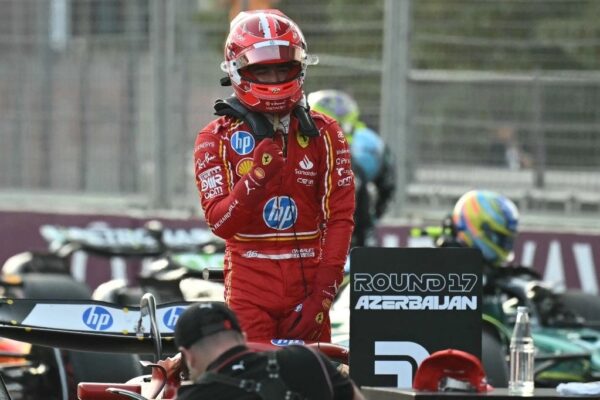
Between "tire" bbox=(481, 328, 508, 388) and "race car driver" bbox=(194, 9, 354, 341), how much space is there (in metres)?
1.83

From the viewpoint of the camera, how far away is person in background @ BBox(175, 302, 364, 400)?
4.29m

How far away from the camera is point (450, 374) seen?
4.84 meters

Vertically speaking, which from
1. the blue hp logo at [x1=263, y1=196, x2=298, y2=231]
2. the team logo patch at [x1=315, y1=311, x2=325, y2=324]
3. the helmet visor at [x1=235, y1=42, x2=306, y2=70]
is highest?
the helmet visor at [x1=235, y1=42, x2=306, y2=70]

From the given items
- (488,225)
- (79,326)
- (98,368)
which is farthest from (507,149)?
(79,326)

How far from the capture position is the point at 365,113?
551 inches

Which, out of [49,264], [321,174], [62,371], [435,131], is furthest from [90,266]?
[321,174]

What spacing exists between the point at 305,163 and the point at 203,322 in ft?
6.26

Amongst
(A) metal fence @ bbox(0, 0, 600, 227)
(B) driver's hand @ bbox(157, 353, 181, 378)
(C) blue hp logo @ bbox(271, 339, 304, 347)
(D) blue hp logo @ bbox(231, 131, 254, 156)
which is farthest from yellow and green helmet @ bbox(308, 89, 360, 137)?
(B) driver's hand @ bbox(157, 353, 181, 378)

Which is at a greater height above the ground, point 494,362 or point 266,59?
point 266,59

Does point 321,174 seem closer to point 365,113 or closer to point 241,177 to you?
point 241,177

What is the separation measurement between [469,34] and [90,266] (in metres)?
3.95

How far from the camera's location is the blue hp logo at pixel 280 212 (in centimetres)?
609

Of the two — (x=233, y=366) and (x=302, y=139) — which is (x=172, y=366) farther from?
(x=233, y=366)

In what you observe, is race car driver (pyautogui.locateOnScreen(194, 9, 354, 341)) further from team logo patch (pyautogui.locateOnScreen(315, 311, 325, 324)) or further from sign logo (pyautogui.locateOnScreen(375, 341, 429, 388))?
sign logo (pyautogui.locateOnScreen(375, 341, 429, 388))
